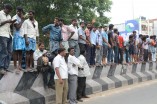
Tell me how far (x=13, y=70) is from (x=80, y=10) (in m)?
12.4

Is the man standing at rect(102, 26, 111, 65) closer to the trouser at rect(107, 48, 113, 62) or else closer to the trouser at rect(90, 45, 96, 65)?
the trouser at rect(107, 48, 113, 62)

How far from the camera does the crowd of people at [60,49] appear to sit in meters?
8.56

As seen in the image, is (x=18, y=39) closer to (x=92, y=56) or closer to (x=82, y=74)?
(x=82, y=74)

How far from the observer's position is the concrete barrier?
8305mm

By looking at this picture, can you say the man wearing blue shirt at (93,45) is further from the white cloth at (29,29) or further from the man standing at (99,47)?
the white cloth at (29,29)

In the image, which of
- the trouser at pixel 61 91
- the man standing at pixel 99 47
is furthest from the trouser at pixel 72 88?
the man standing at pixel 99 47

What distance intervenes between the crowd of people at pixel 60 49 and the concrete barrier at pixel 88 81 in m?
0.23

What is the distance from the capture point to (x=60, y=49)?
878cm

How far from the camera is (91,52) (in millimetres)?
12312

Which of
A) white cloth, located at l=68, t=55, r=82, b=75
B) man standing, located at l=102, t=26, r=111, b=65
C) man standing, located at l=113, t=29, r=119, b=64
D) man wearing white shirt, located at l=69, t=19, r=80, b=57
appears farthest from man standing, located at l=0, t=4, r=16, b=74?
man standing, located at l=113, t=29, r=119, b=64

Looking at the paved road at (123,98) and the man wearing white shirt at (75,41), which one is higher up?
the man wearing white shirt at (75,41)

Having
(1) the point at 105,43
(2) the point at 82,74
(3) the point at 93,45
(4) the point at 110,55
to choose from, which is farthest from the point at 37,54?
(4) the point at 110,55

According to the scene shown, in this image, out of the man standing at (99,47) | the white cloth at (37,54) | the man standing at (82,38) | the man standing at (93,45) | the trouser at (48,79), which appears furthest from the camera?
the man standing at (99,47)

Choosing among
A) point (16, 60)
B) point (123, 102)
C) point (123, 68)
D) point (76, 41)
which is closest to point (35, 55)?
point (16, 60)
